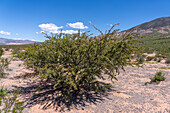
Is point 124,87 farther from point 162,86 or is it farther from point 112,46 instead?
point 112,46

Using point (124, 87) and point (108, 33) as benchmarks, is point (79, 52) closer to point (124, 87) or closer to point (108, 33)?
point (108, 33)

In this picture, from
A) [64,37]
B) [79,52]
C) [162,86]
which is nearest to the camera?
[79,52]

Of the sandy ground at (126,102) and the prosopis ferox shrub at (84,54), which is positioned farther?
the prosopis ferox shrub at (84,54)

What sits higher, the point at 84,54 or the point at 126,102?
the point at 84,54

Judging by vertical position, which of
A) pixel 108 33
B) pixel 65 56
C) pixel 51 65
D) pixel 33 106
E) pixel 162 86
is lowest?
pixel 33 106

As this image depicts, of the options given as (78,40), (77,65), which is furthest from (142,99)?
(78,40)

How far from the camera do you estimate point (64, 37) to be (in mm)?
6320

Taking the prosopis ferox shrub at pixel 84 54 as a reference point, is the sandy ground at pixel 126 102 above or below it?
below

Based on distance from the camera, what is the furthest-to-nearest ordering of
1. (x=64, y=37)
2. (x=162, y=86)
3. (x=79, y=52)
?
(x=162, y=86)
(x=64, y=37)
(x=79, y=52)

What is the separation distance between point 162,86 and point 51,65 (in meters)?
7.02

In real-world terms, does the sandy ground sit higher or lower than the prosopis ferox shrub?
lower

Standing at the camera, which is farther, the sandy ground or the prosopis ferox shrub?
the prosopis ferox shrub

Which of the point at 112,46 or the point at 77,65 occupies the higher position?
the point at 112,46

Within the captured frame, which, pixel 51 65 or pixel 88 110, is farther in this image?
pixel 51 65
